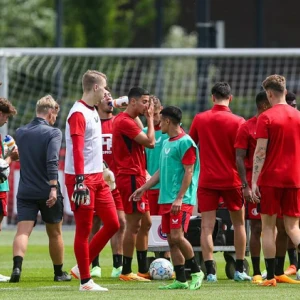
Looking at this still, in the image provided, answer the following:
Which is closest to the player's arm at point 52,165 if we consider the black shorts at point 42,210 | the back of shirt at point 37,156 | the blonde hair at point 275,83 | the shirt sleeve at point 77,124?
the back of shirt at point 37,156

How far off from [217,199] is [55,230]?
1.85 m

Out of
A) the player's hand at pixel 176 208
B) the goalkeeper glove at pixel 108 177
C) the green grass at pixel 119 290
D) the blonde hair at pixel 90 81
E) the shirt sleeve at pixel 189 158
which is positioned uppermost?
the blonde hair at pixel 90 81

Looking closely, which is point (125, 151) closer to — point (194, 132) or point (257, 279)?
point (194, 132)

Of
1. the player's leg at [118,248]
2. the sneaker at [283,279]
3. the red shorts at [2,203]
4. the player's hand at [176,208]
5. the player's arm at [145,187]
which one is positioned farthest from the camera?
the player's leg at [118,248]

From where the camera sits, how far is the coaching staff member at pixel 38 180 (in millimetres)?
13047

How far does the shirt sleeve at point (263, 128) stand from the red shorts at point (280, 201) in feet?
1.77

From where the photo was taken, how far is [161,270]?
1354cm

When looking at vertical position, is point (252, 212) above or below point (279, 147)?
below

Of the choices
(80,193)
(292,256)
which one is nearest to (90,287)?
(80,193)

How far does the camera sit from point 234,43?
5650cm

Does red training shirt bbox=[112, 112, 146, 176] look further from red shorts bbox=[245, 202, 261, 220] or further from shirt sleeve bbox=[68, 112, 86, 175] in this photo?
shirt sleeve bbox=[68, 112, 86, 175]

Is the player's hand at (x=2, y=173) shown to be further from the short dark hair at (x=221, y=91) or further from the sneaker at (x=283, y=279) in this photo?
the sneaker at (x=283, y=279)

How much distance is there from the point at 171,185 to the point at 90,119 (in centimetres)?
113

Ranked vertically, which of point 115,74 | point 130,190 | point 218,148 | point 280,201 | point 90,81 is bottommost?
point 280,201
